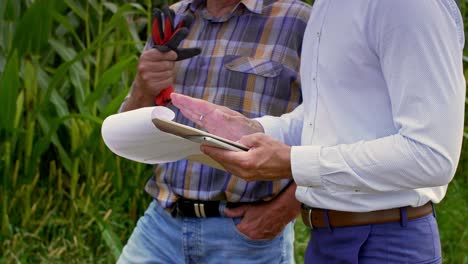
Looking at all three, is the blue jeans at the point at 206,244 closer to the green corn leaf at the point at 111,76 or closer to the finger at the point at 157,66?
the finger at the point at 157,66

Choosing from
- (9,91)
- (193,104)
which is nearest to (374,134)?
(193,104)

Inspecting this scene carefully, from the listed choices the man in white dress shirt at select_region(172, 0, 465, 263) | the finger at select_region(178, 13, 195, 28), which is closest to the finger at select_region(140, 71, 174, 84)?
the finger at select_region(178, 13, 195, 28)

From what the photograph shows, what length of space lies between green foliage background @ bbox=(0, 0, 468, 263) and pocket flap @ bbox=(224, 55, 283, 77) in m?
1.07

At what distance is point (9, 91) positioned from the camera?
3.26 meters

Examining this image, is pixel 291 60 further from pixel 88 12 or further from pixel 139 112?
pixel 88 12

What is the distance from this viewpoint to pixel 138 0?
4227 millimetres

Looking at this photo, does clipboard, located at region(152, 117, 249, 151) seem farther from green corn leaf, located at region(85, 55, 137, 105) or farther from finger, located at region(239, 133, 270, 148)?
green corn leaf, located at region(85, 55, 137, 105)

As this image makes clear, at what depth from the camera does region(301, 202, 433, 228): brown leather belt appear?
1.64 m

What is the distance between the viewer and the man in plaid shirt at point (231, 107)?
83.9 inches

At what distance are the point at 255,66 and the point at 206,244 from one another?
1.44 ft

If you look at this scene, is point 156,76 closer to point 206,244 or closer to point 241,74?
point 241,74

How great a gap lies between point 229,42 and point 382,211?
28.6 inches

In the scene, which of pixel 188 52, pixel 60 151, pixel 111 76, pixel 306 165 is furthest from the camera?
pixel 60 151

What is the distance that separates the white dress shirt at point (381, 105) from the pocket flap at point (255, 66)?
0.43m
